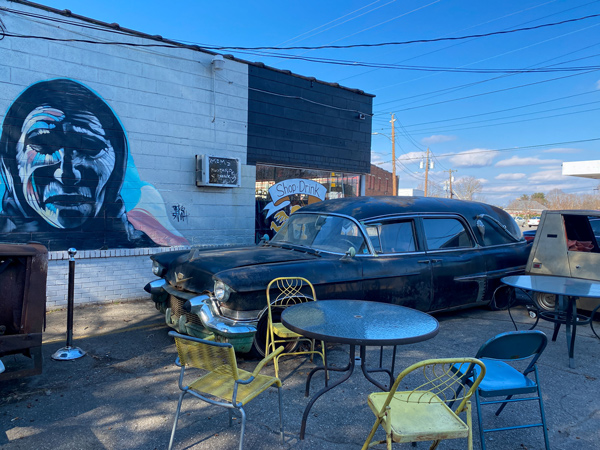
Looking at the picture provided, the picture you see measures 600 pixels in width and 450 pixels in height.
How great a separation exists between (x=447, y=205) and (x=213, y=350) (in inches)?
179

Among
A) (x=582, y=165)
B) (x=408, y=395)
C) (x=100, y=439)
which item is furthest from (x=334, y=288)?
(x=582, y=165)

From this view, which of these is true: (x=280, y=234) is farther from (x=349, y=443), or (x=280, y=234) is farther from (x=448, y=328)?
(x=349, y=443)

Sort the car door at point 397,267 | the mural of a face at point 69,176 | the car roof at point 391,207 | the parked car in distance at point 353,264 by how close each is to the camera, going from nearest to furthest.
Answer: the parked car in distance at point 353,264
the car door at point 397,267
the car roof at point 391,207
the mural of a face at point 69,176

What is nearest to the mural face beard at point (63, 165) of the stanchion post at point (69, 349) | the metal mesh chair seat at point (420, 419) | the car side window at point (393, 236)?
the stanchion post at point (69, 349)

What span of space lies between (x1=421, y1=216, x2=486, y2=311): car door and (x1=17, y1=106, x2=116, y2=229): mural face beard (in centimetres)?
508

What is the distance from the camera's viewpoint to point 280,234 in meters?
5.70

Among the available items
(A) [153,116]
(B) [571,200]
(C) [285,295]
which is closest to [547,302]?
(C) [285,295]

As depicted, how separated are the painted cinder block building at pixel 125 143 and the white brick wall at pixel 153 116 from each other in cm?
2

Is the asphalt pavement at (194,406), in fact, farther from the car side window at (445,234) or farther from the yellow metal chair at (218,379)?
the car side window at (445,234)

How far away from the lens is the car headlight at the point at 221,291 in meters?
3.81

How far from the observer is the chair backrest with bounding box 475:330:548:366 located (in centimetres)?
255

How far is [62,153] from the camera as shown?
632 cm

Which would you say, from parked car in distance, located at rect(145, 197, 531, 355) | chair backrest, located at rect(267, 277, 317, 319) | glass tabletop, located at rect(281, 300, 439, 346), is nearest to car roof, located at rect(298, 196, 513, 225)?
parked car in distance, located at rect(145, 197, 531, 355)

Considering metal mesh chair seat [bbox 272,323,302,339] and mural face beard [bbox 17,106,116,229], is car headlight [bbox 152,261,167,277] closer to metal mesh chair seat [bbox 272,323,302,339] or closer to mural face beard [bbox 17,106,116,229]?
metal mesh chair seat [bbox 272,323,302,339]
